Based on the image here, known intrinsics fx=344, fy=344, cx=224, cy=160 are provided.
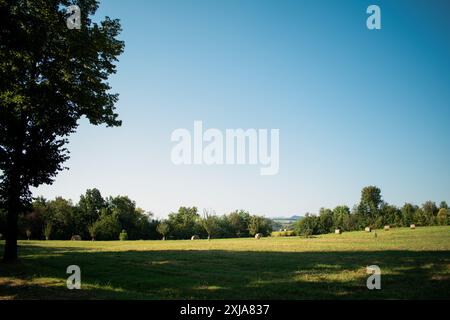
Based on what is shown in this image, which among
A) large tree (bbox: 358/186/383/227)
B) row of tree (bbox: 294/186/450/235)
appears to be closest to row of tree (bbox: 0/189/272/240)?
row of tree (bbox: 294/186/450/235)

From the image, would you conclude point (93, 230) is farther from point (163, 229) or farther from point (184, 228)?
point (184, 228)

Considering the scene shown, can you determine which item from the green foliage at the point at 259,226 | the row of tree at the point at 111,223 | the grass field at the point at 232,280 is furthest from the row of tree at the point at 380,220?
the grass field at the point at 232,280

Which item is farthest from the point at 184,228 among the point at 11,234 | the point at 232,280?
the point at 232,280

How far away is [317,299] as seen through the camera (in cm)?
1079

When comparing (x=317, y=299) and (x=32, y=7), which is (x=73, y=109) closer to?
(x=32, y=7)

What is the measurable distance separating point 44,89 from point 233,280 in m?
15.7

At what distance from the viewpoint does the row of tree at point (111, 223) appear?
7338 centimetres

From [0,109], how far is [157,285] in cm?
1418

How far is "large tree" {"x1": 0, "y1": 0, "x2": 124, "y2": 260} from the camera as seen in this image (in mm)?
19812

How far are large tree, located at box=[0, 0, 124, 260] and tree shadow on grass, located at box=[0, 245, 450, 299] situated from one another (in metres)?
5.79

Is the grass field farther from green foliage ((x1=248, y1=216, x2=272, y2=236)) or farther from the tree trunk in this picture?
green foliage ((x1=248, y1=216, x2=272, y2=236))

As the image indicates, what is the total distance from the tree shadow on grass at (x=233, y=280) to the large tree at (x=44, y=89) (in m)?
5.79

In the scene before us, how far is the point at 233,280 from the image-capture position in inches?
571
